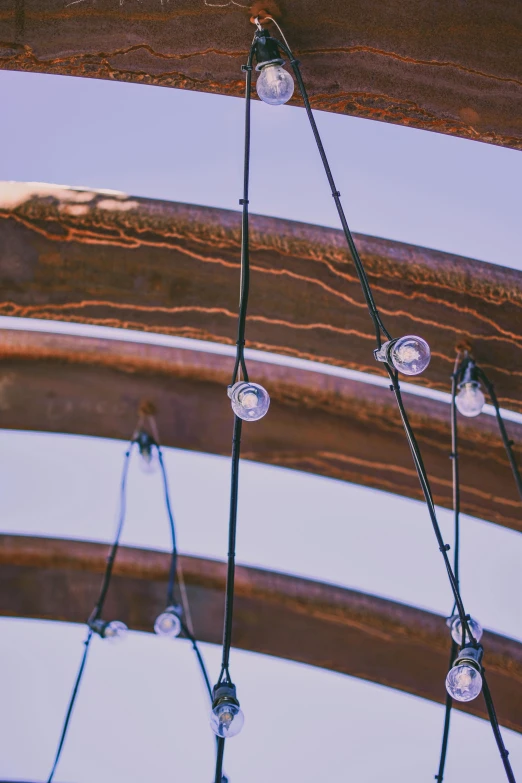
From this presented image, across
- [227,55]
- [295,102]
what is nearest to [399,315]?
[295,102]

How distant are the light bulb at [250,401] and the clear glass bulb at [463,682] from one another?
210 centimetres

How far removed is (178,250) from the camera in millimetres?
8328

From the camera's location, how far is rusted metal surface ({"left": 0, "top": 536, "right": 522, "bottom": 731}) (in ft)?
38.2

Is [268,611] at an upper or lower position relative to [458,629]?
upper

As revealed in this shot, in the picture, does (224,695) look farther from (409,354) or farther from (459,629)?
(459,629)

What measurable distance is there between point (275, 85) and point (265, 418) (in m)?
5.13

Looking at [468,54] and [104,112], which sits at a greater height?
[104,112]

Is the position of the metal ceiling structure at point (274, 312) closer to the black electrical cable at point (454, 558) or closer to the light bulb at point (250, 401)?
the black electrical cable at point (454, 558)

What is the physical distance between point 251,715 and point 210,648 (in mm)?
2088

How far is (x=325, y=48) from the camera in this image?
623 cm

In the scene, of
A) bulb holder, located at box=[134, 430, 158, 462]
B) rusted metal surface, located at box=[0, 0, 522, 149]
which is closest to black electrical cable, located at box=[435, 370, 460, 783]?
rusted metal surface, located at box=[0, 0, 522, 149]

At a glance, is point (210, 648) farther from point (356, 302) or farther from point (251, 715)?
point (356, 302)

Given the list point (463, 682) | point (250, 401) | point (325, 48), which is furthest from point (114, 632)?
point (325, 48)

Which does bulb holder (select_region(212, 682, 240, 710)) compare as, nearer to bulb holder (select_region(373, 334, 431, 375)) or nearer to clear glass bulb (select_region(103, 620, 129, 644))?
bulb holder (select_region(373, 334, 431, 375))
